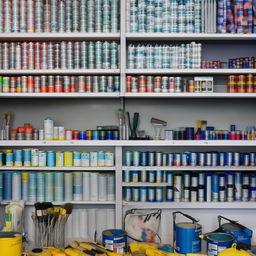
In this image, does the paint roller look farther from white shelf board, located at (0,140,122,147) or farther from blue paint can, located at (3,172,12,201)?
blue paint can, located at (3,172,12,201)

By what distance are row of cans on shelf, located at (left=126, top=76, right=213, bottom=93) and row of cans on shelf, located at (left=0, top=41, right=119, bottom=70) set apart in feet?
0.61

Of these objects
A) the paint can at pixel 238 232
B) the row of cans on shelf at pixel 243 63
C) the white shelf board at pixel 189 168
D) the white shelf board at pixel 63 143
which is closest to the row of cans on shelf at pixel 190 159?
the white shelf board at pixel 189 168

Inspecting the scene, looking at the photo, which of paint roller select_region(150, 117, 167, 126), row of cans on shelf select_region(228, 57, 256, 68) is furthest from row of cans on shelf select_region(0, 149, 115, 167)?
row of cans on shelf select_region(228, 57, 256, 68)

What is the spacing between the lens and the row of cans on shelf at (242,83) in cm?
255

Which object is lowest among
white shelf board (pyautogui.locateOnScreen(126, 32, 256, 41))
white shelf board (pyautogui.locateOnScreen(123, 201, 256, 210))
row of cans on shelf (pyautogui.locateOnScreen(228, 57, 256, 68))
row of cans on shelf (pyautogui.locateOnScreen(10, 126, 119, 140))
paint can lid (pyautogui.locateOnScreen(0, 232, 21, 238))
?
paint can lid (pyautogui.locateOnScreen(0, 232, 21, 238))

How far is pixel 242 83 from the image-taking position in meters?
2.56

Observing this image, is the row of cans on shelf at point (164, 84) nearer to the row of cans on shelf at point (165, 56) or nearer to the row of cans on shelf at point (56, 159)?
the row of cans on shelf at point (165, 56)

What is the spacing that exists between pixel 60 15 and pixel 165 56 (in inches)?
32.2

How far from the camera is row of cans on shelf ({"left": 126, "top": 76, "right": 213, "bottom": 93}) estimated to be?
2561mm

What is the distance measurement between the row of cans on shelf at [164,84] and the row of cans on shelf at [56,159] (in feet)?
1.75

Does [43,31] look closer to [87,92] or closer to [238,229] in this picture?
[87,92]

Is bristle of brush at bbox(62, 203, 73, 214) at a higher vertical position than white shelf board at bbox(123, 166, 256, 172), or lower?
lower

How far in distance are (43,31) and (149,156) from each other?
1205 mm

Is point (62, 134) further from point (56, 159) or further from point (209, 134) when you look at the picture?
point (209, 134)
